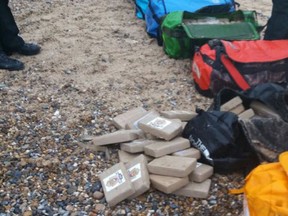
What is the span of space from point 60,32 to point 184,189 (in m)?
3.15

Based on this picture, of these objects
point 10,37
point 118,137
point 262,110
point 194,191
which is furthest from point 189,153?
point 10,37

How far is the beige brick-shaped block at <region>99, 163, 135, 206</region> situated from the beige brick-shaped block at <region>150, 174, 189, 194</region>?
0.16 m

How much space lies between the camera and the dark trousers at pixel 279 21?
3.87 metres

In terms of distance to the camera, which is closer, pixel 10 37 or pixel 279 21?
pixel 279 21

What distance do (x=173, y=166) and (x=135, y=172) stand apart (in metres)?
0.24

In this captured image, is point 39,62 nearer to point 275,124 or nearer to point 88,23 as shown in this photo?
point 88,23

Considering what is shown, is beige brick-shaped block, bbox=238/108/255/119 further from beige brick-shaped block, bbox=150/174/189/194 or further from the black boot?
the black boot

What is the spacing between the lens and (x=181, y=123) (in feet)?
9.79

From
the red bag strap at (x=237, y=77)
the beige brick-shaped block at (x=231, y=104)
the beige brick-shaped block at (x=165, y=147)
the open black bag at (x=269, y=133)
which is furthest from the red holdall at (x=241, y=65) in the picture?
the beige brick-shaped block at (x=165, y=147)

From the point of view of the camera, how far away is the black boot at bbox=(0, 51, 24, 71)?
422 cm

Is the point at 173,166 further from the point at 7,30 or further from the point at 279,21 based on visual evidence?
the point at 7,30

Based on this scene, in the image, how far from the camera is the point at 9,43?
14.6 feet

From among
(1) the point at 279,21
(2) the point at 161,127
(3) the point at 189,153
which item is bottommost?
(3) the point at 189,153

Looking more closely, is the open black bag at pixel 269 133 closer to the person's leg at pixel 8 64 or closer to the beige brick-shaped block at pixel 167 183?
the beige brick-shaped block at pixel 167 183
